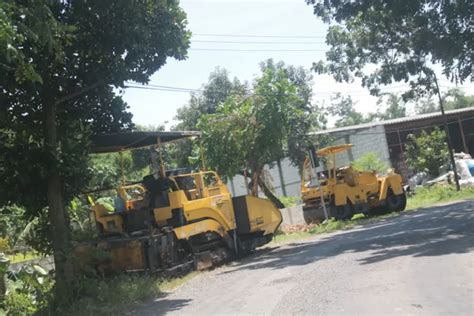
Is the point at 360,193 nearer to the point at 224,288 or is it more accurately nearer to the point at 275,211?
the point at 275,211

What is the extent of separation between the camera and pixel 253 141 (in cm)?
2188

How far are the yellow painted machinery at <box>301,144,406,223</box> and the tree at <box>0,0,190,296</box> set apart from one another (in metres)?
12.5

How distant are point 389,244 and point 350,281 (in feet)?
15.1

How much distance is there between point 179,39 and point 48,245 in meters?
4.68

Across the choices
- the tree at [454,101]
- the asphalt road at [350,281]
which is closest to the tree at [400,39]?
the asphalt road at [350,281]

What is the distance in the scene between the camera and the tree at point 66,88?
33.2 ft

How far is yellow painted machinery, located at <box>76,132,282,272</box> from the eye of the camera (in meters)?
12.3

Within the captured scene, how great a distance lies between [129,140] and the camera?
12742mm

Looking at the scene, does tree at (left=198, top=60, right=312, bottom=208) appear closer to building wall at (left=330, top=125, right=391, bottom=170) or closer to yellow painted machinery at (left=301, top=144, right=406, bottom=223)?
yellow painted machinery at (left=301, top=144, right=406, bottom=223)

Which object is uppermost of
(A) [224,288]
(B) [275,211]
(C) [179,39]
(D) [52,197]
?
(C) [179,39]

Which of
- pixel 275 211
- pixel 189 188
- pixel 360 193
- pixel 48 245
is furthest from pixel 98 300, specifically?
pixel 360 193

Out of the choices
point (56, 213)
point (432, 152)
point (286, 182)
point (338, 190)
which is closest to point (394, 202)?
point (338, 190)

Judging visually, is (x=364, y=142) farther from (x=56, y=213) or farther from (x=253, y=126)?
(x=56, y=213)

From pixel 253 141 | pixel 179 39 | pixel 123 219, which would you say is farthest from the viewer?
pixel 253 141
